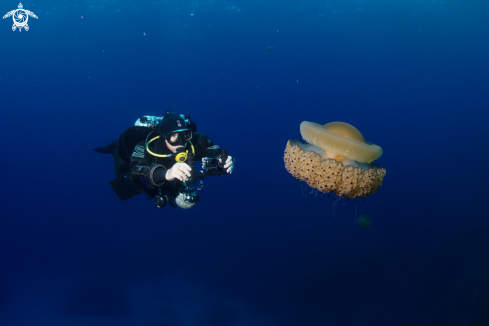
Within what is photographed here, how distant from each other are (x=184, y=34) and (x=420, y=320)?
3077 cm

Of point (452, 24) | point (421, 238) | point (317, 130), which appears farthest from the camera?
point (452, 24)

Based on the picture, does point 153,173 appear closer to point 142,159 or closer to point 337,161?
point 142,159

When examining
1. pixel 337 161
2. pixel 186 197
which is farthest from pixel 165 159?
pixel 337 161

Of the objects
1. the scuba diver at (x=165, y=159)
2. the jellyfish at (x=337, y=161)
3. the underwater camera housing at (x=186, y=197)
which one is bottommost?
the underwater camera housing at (x=186, y=197)

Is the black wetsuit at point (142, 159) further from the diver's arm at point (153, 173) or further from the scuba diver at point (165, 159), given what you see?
the diver's arm at point (153, 173)

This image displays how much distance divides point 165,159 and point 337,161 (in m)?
2.28

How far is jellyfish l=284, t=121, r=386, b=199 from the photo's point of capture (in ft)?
10.4

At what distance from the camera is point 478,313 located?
11.5m

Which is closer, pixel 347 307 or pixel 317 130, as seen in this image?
pixel 317 130

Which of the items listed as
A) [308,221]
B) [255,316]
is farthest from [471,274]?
[255,316]

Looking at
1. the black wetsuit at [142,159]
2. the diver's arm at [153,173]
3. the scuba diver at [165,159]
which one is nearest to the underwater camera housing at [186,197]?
the scuba diver at [165,159]

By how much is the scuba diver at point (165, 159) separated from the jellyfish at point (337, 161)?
3.10 feet

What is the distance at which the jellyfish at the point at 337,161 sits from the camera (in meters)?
3.16

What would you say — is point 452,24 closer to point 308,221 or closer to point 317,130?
point 308,221
